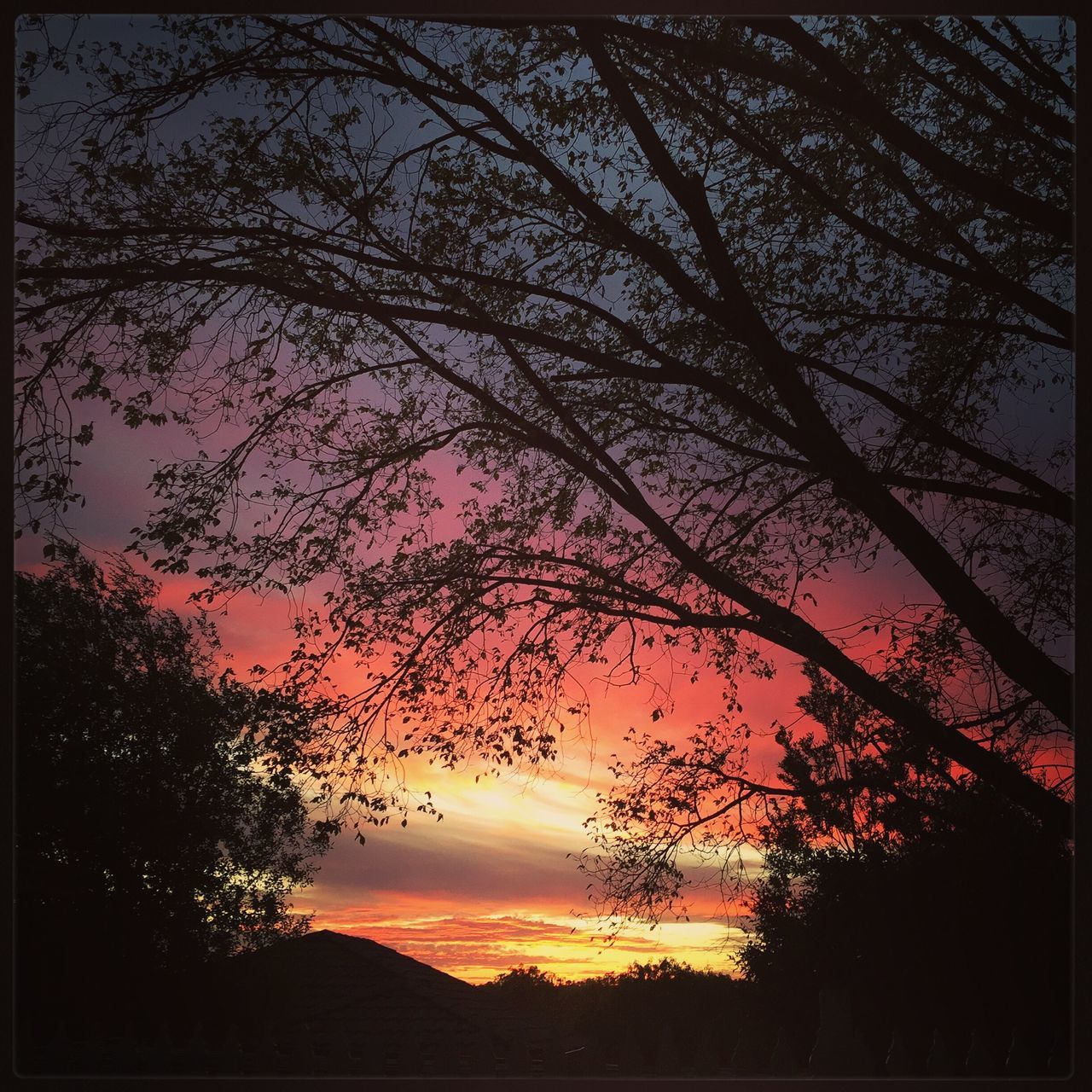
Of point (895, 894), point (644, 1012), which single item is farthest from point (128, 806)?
point (895, 894)

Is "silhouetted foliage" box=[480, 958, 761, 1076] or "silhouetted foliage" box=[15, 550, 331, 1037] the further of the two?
"silhouetted foliage" box=[15, 550, 331, 1037]

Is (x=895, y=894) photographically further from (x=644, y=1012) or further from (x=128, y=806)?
(x=128, y=806)

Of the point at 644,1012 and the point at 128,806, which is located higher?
the point at 128,806

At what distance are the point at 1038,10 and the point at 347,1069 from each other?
5360mm

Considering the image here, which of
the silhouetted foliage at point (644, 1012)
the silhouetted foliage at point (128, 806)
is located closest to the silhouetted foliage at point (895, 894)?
the silhouetted foliage at point (644, 1012)

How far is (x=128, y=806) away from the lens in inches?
344

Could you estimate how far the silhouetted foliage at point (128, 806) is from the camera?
22.8ft

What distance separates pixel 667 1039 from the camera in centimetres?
455

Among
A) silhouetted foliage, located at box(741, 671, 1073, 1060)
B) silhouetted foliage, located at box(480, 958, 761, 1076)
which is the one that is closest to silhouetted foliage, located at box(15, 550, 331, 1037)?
silhouetted foliage, located at box(480, 958, 761, 1076)

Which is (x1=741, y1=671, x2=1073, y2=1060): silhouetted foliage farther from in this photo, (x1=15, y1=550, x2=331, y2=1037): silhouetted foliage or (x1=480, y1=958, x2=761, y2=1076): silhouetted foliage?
(x1=15, y1=550, x2=331, y2=1037): silhouetted foliage

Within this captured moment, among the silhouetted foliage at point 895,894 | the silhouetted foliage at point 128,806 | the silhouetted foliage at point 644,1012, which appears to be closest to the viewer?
the silhouetted foliage at point 644,1012

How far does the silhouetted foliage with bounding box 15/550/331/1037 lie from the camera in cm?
694

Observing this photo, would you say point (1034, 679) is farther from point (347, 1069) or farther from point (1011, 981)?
point (347, 1069)

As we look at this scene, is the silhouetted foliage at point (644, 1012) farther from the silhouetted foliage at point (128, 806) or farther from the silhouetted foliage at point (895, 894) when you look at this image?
the silhouetted foliage at point (128, 806)
